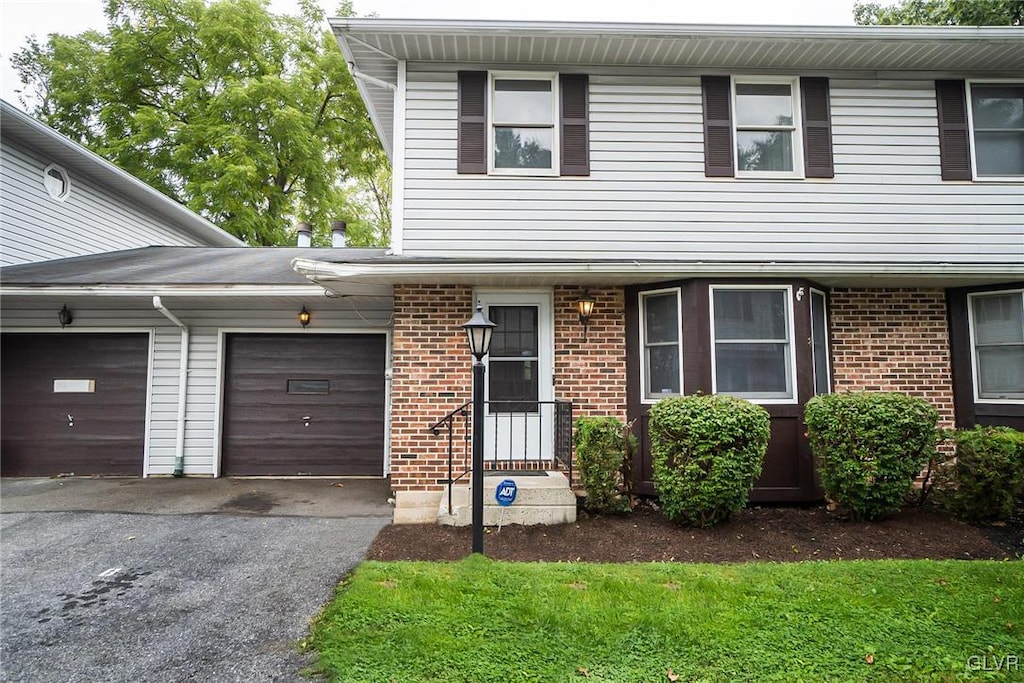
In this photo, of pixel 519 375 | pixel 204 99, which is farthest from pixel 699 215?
pixel 204 99

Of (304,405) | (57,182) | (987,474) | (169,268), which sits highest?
(57,182)

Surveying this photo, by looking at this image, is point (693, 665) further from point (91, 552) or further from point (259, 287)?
point (259, 287)

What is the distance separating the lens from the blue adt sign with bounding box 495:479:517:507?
14.5 ft

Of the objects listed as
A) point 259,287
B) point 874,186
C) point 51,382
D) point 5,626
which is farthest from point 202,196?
point 874,186

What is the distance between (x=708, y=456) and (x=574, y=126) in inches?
153

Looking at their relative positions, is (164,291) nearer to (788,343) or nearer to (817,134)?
(788,343)

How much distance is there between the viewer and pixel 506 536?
4.46 metres

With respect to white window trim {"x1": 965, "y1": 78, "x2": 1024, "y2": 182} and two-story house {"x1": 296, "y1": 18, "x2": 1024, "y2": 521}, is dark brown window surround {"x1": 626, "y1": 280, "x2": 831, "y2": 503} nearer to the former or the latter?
two-story house {"x1": 296, "y1": 18, "x2": 1024, "y2": 521}

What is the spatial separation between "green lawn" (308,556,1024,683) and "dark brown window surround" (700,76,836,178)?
4.22 m

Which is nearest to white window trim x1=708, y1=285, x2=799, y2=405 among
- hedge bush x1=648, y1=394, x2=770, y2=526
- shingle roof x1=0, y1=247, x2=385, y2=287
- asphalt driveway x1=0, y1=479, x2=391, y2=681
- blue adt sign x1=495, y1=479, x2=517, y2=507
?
hedge bush x1=648, y1=394, x2=770, y2=526

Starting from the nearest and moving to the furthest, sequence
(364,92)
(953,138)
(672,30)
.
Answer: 1. (672,30)
2. (953,138)
3. (364,92)

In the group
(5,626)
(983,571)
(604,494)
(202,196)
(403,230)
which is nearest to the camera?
(5,626)

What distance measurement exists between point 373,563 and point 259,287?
13.1ft

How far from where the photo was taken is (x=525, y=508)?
15.6ft
